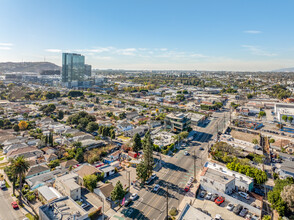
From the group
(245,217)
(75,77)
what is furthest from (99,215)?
(75,77)

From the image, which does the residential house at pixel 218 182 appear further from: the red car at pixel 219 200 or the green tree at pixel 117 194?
the green tree at pixel 117 194

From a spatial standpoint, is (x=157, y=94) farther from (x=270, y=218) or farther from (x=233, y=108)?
(x=270, y=218)

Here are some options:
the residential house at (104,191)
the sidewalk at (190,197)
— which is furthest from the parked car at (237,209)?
the residential house at (104,191)

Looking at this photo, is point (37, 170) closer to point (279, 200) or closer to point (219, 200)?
point (219, 200)

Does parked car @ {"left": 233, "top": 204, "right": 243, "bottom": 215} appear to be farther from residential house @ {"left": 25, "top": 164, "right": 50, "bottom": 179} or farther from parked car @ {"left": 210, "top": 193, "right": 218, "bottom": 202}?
residential house @ {"left": 25, "top": 164, "right": 50, "bottom": 179}

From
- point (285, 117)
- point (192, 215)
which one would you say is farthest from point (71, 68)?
point (192, 215)
